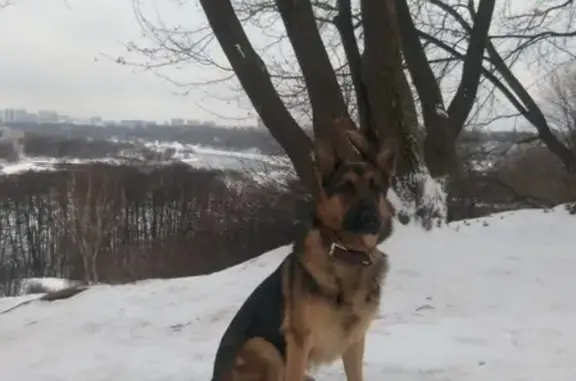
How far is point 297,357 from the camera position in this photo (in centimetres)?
428

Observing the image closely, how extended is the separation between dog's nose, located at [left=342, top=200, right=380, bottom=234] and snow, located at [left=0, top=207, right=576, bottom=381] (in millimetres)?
1352

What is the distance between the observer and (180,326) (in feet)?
25.2

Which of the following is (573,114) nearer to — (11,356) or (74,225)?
(11,356)

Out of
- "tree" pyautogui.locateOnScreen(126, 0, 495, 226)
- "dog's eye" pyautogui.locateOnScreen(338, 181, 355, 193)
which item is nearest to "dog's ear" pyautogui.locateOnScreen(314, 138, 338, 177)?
"dog's eye" pyautogui.locateOnScreen(338, 181, 355, 193)

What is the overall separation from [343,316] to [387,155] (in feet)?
3.42

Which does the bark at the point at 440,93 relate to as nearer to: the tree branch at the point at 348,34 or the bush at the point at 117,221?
the tree branch at the point at 348,34

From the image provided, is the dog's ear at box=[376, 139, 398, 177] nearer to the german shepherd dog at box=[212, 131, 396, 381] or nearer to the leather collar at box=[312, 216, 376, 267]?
the german shepherd dog at box=[212, 131, 396, 381]

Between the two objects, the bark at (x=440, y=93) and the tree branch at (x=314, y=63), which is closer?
the tree branch at (x=314, y=63)

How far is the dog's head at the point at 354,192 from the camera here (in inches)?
165

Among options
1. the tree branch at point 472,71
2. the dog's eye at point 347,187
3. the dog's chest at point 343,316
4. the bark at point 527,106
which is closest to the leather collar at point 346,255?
the dog's chest at point 343,316

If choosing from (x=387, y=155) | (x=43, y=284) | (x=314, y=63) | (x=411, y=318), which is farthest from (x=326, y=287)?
(x=43, y=284)

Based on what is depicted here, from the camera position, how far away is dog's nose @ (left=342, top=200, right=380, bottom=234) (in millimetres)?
4141

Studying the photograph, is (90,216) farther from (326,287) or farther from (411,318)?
(326,287)

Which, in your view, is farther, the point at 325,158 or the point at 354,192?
the point at 325,158
